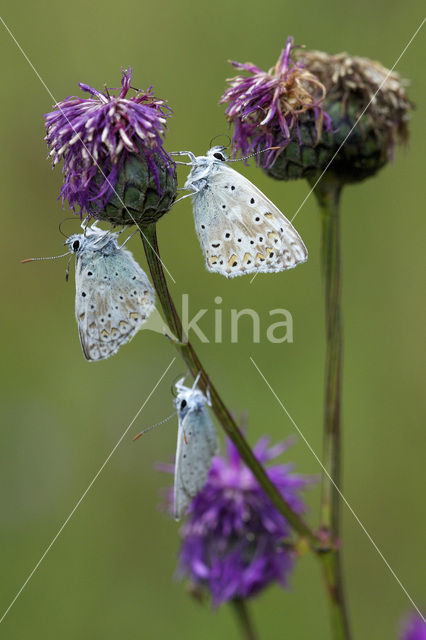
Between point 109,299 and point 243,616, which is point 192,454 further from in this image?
point 243,616

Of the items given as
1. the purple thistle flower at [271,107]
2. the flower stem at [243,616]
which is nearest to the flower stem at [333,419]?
the purple thistle flower at [271,107]

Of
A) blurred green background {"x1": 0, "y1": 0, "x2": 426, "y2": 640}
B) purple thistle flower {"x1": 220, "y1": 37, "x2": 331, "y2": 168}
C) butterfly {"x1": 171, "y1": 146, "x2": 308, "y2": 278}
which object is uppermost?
purple thistle flower {"x1": 220, "y1": 37, "x2": 331, "y2": 168}

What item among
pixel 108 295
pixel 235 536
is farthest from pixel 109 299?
pixel 235 536

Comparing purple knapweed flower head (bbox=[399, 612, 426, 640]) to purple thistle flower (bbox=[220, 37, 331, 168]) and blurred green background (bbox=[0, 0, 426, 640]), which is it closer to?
blurred green background (bbox=[0, 0, 426, 640])

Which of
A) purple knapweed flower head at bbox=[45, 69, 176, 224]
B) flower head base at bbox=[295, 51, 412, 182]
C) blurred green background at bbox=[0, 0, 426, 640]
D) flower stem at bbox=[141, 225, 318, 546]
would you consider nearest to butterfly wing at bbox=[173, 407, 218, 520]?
flower stem at bbox=[141, 225, 318, 546]

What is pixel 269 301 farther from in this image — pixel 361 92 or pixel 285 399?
pixel 361 92

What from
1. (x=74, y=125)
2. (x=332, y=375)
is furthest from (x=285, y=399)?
(x=74, y=125)
